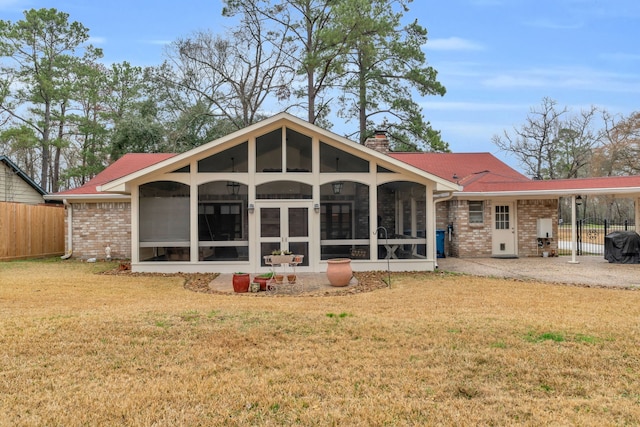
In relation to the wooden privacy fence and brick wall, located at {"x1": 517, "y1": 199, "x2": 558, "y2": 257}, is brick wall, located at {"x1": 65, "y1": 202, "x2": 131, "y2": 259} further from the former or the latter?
brick wall, located at {"x1": 517, "y1": 199, "x2": 558, "y2": 257}

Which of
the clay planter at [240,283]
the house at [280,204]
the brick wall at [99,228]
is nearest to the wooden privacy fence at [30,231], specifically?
the brick wall at [99,228]

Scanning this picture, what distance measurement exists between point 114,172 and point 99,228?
8.48ft

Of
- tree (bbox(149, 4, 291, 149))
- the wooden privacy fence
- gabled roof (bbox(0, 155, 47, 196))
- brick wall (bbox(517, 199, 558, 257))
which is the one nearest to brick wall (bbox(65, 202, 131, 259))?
the wooden privacy fence

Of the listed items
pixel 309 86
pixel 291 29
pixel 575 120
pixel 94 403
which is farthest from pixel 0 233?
pixel 575 120

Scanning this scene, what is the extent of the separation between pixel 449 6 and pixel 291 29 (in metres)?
11.4

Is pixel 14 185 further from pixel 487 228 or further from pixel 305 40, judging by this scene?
pixel 487 228

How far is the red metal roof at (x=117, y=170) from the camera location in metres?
15.1

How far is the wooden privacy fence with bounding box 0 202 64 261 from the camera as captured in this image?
47.8 feet

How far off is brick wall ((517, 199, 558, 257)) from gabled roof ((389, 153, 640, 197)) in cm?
81

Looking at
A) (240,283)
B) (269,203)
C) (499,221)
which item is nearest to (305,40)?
(499,221)

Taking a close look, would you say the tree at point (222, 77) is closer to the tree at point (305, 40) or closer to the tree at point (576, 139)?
the tree at point (305, 40)

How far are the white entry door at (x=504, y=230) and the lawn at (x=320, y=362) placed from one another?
7.83m

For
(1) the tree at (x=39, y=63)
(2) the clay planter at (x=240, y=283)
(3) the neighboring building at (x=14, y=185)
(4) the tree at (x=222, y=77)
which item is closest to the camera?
(2) the clay planter at (x=240, y=283)

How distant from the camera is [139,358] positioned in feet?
14.4
